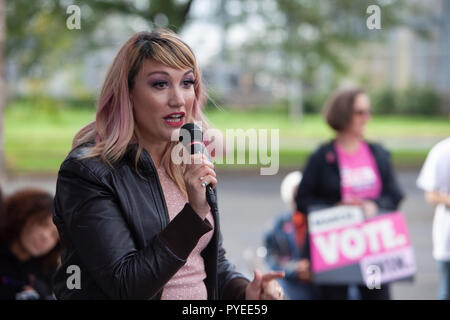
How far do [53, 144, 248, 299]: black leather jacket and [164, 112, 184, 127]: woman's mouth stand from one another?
4.4 inches

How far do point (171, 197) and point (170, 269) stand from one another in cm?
30

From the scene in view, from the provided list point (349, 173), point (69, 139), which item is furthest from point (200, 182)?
point (69, 139)

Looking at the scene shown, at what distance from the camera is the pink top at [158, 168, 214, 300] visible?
1820 mm

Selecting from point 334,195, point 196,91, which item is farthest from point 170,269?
point 334,195

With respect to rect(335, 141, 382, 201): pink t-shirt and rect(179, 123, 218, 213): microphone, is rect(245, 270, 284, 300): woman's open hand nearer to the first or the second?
rect(179, 123, 218, 213): microphone

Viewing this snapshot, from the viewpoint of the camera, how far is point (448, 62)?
38531 mm

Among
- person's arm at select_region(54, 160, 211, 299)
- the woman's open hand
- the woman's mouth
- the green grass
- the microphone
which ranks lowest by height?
the woman's open hand

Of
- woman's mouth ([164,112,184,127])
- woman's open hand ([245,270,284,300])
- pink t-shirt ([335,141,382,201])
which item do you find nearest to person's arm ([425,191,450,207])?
pink t-shirt ([335,141,382,201])

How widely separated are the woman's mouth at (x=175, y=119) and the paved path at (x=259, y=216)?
10.9 feet

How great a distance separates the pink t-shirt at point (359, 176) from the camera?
4422 millimetres

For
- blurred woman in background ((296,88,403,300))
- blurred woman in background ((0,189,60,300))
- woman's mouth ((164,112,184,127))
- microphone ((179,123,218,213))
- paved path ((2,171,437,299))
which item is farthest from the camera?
paved path ((2,171,437,299))

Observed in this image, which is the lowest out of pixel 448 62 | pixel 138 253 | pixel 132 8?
pixel 138 253
